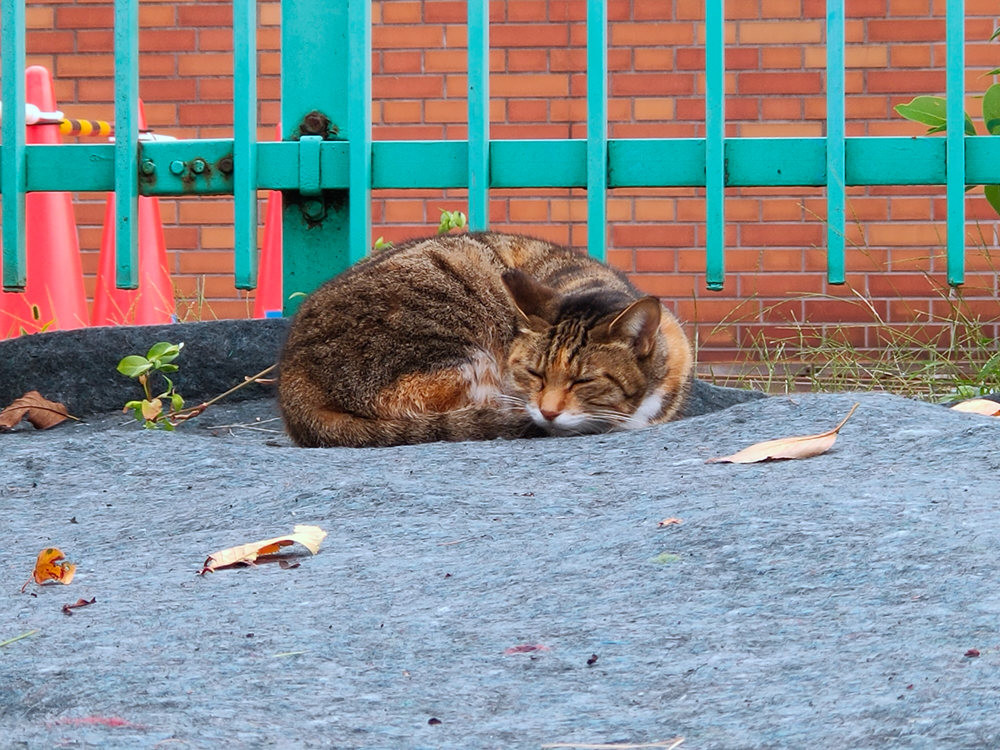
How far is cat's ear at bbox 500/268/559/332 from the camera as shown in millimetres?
3145

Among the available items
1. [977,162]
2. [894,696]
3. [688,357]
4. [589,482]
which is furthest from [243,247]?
[894,696]

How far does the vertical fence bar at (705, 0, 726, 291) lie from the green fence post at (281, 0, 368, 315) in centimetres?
109

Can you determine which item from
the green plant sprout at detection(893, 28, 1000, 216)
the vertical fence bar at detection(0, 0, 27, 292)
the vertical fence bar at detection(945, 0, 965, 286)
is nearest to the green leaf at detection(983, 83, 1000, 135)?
the green plant sprout at detection(893, 28, 1000, 216)

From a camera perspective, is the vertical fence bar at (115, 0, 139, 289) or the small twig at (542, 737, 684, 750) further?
the vertical fence bar at (115, 0, 139, 289)

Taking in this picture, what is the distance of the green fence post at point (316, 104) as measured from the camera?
12.8 ft

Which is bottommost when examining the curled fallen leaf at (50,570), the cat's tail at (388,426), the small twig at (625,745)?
the small twig at (625,745)

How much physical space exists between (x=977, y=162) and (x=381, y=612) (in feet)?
9.10

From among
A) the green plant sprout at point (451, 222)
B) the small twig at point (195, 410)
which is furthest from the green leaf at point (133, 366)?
the green plant sprout at point (451, 222)

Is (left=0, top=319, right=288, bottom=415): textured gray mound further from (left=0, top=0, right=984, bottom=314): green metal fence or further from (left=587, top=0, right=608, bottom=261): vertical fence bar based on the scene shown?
(left=587, top=0, right=608, bottom=261): vertical fence bar

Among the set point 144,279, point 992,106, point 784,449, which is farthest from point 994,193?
point 144,279

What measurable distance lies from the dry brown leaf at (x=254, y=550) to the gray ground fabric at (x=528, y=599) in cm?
3

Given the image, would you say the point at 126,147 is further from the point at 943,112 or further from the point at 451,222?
the point at 943,112

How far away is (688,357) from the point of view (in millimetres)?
3508

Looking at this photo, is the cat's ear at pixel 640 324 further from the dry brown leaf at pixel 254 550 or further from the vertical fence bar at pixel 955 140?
the dry brown leaf at pixel 254 550
